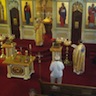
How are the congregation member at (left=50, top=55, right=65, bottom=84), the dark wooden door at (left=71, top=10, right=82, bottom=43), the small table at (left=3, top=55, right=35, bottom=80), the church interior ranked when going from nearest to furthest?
the congregation member at (left=50, top=55, right=65, bottom=84) < the small table at (left=3, top=55, right=35, bottom=80) < the church interior < the dark wooden door at (left=71, top=10, right=82, bottom=43)

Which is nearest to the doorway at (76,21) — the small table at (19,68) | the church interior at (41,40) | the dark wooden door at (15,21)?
the church interior at (41,40)

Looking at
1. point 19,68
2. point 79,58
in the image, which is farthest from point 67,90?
point 19,68

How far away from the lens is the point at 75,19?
13938mm

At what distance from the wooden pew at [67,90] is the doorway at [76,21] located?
20.0 feet

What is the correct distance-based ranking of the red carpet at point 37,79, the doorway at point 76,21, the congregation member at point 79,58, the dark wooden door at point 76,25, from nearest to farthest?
the red carpet at point 37,79 < the congregation member at point 79,58 < the doorway at point 76,21 < the dark wooden door at point 76,25

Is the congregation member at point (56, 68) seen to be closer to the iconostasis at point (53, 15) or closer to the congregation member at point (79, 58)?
the congregation member at point (79, 58)

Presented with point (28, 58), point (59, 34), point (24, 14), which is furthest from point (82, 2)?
point (28, 58)

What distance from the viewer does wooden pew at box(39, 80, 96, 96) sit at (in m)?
8.19

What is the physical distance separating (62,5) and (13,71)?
4973 mm

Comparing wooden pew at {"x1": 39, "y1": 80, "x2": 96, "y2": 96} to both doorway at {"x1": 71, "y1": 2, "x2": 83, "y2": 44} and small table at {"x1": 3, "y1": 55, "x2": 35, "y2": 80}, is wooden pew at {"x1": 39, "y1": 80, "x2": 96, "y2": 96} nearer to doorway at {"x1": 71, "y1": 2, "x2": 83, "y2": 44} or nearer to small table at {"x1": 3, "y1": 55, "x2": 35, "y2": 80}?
small table at {"x1": 3, "y1": 55, "x2": 35, "y2": 80}

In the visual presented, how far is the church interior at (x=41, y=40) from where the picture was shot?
34.9ft

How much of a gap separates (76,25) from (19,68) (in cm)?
479

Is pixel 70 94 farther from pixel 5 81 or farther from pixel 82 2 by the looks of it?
pixel 82 2

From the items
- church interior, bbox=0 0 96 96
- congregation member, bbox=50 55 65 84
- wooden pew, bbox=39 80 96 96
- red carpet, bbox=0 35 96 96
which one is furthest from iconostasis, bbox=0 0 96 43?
wooden pew, bbox=39 80 96 96
